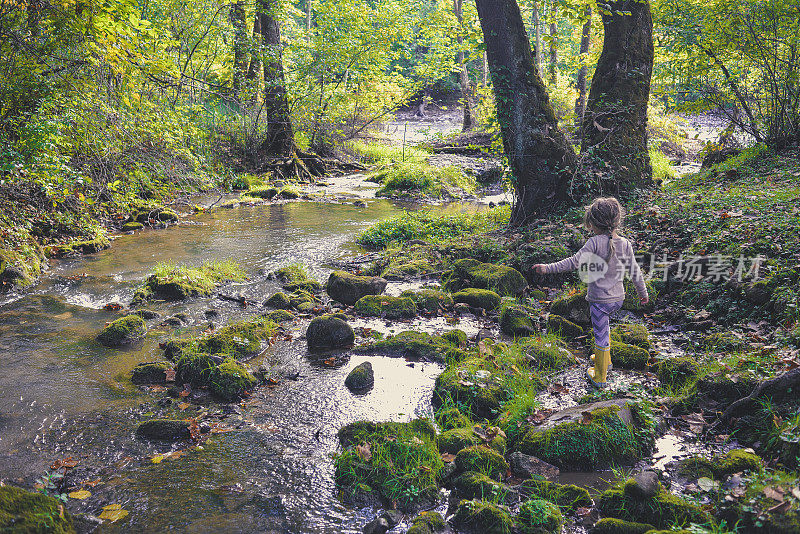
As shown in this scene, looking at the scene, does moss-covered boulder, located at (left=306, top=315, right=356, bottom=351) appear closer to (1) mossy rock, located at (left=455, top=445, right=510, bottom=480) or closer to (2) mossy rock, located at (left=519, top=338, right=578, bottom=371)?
Answer: (2) mossy rock, located at (left=519, top=338, right=578, bottom=371)

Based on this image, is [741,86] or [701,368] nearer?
[701,368]

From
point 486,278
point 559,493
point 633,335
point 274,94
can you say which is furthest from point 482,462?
point 274,94

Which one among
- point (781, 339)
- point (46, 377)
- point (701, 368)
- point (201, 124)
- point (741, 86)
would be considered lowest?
point (46, 377)

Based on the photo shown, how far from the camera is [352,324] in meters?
7.01

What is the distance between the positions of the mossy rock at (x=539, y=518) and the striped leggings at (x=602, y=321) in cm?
202

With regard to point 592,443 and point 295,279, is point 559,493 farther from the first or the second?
point 295,279

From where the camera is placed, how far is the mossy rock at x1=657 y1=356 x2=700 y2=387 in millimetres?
4840

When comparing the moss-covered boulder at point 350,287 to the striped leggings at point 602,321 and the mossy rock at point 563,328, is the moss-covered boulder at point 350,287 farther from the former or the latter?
the striped leggings at point 602,321

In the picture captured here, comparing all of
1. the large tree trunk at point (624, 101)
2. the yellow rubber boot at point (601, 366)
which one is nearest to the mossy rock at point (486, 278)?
the yellow rubber boot at point (601, 366)

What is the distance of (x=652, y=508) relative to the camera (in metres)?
3.23

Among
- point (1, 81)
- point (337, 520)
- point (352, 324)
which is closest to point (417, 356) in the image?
point (352, 324)

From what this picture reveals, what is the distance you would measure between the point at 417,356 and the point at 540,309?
7.04ft

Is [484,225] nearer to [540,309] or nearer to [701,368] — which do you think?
[540,309]

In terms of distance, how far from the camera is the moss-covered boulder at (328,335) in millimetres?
6254
